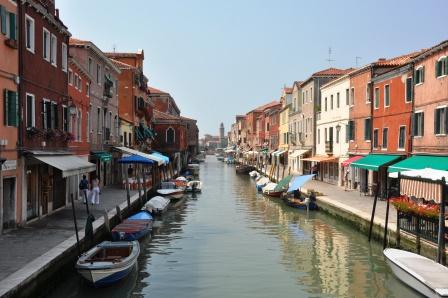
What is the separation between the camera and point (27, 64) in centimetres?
1761

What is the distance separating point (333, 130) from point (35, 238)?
2821cm

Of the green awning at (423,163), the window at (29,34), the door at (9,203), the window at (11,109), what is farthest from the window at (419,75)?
the door at (9,203)

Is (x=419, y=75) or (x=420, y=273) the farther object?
(x=419, y=75)

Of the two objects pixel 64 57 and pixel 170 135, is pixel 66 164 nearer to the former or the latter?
pixel 64 57

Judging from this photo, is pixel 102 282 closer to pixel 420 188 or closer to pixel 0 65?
pixel 0 65

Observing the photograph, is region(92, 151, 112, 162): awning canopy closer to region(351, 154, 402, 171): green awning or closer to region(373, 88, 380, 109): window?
region(351, 154, 402, 171): green awning

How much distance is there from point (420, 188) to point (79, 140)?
16.6m

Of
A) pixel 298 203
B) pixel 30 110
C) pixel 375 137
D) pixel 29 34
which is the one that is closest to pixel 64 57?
pixel 29 34

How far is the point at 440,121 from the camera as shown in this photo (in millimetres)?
21453

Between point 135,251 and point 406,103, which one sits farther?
point 406,103

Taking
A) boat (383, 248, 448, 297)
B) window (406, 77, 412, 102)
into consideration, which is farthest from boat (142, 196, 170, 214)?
boat (383, 248, 448, 297)

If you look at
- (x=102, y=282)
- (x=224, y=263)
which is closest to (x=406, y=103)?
(x=224, y=263)

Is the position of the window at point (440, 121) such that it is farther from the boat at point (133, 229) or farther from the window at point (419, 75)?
the boat at point (133, 229)

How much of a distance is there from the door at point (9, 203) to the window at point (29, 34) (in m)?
4.72
